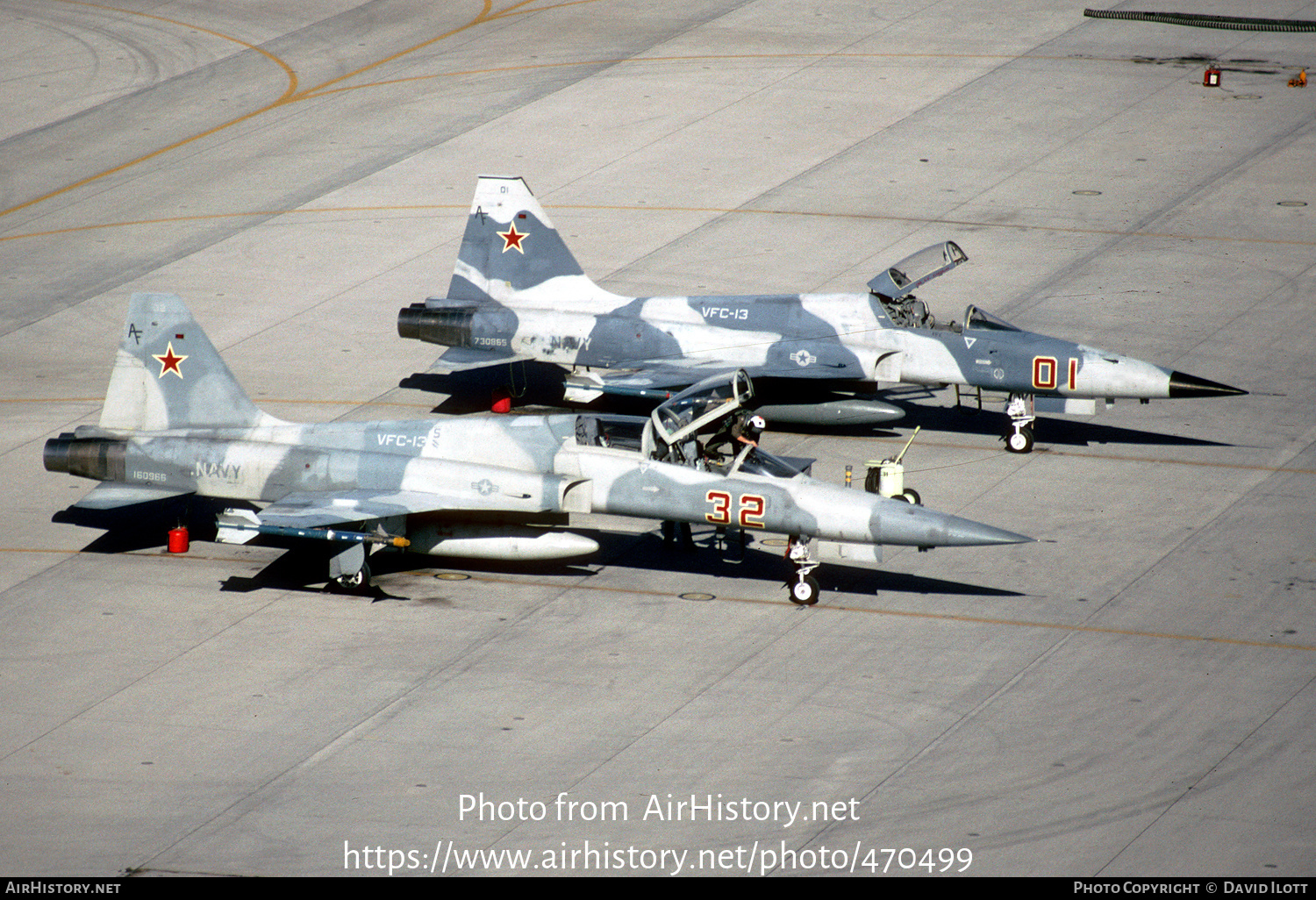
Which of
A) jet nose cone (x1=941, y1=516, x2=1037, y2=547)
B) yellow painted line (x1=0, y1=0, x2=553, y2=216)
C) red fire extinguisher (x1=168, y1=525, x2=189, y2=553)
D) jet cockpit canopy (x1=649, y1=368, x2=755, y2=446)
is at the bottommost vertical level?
red fire extinguisher (x1=168, y1=525, x2=189, y2=553)

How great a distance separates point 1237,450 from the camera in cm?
2703

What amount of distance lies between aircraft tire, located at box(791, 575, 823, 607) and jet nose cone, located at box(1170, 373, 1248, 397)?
7667mm

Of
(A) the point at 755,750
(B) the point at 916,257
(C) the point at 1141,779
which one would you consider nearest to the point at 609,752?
(A) the point at 755,750

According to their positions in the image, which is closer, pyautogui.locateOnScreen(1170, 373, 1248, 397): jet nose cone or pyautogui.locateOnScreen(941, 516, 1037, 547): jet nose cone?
pyautogui.locateOnScreen(941, 516, 1037, 547): jet nose cone

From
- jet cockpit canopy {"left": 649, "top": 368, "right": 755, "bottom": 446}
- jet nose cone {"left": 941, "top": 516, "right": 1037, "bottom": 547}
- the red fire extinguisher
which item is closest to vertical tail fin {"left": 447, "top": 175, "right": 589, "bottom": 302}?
jet cockpit canopy {"left": 649, "top": 368, "right": 755, "bottom": 446}

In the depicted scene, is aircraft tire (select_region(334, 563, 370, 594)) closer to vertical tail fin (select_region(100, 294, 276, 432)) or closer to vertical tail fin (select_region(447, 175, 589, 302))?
vertical tail fin (select_region(100, 294, 276, 432))

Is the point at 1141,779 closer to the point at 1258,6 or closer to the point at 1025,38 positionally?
the point at 1025,38

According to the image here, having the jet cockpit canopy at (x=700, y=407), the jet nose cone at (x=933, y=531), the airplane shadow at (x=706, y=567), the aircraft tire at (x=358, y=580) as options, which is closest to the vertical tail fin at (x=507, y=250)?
the airplane shadow at (x=706, y=567)

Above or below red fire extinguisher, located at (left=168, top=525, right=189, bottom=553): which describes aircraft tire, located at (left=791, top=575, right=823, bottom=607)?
below

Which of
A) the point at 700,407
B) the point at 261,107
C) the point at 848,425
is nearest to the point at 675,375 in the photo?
the point at 848,425

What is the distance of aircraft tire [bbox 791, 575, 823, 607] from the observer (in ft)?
73.8

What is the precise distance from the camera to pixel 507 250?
3020cm

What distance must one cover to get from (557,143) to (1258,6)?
22.0 meters

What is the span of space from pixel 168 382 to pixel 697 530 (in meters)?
7.77
